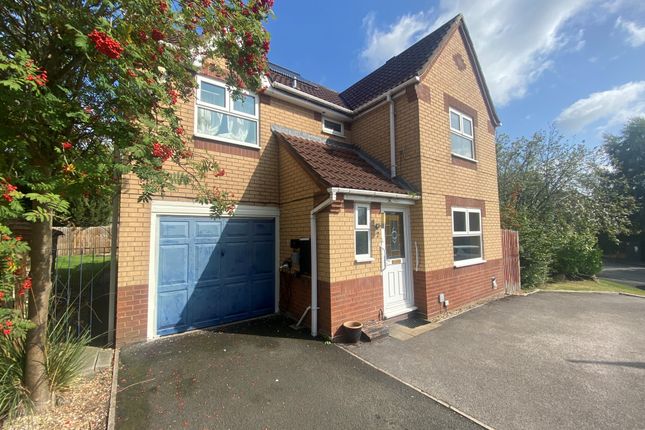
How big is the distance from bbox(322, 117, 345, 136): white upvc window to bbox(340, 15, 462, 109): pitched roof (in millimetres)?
842

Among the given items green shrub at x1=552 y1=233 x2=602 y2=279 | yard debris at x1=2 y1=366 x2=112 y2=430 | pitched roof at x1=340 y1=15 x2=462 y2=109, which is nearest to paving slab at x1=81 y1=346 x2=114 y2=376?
yard debris at x1=2 y1=366 x2=112 y2=430

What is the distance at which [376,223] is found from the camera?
246 inches

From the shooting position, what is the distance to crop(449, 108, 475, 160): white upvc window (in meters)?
8.36

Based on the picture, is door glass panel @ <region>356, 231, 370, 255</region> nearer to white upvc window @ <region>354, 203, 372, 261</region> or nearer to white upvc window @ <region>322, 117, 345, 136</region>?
white upvc window @ <region>354, 203, 372, 261</region>

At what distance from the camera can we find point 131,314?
5.05m

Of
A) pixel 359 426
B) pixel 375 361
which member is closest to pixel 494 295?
pixel 375 361

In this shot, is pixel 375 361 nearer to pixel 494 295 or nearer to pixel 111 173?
pixel 111 173

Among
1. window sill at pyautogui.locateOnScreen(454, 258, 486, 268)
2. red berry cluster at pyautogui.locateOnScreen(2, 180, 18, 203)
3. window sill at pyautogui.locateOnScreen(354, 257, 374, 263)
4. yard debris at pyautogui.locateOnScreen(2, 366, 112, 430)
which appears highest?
red berry cluster at pyautogui.locateOnScreen(2, 180, 18, 203)

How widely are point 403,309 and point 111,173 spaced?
6.37 meters

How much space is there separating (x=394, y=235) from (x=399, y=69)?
19.3 ft

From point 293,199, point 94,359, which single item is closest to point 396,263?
point 293,199

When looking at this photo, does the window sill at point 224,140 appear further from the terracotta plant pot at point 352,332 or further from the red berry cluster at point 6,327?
the terracotta plant pot at point 352,332

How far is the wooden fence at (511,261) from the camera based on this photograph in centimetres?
986

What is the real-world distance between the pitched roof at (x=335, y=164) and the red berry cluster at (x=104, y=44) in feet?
12.4
